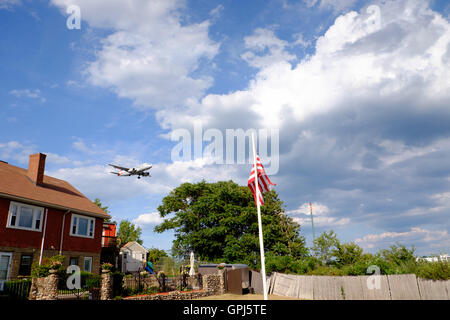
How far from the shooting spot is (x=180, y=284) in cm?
2362

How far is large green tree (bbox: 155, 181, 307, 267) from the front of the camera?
143 ft

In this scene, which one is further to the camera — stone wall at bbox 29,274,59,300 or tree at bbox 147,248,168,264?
tree at bbox 147,248,168,264

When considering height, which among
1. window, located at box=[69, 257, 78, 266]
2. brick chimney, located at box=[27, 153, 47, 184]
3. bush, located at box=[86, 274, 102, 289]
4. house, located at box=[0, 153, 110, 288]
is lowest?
bush, located at box=[86, 274, 102, 289]

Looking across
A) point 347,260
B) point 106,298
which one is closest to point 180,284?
point 106,298

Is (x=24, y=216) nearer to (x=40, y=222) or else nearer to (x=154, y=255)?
(x=40, y=222)

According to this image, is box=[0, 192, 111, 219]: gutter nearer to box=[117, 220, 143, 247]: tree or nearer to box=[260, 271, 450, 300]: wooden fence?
box=[260, 271, 450, 300]: wooden fence

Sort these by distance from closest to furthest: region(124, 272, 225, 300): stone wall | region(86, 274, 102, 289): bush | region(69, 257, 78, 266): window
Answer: region(124, 272, 225, 300): stone wall → region(86, 274, 102, 289): bush → region(69, 257, 78, 266): window

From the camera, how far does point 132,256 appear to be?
50.8m

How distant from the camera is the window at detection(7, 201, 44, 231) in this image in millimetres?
22562

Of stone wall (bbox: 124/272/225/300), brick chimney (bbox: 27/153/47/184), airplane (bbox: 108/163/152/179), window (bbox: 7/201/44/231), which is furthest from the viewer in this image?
airplane (bbox: 108/163/152/179)

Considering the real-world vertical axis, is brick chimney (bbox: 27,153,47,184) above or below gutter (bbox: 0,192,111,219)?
above

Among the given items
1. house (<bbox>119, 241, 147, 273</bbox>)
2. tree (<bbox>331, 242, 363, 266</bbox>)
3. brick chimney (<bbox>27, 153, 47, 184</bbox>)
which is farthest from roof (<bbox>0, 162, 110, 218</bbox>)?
tree (<bbox>331, 242, 363, 266</bbox>)
